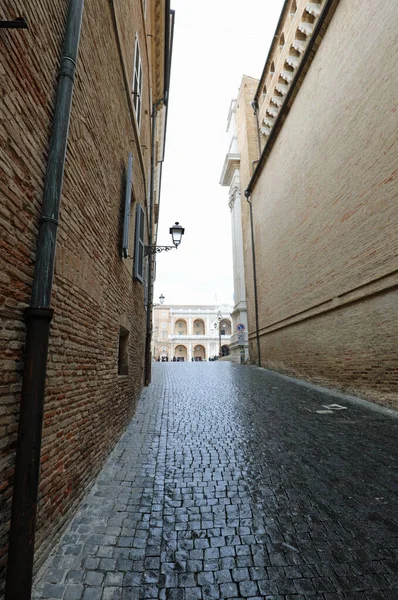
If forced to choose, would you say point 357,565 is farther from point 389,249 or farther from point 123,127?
point 123,127

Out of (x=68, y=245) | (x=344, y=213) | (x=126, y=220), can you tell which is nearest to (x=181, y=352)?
(x=344, y=213)

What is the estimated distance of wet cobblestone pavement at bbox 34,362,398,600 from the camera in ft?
6.53

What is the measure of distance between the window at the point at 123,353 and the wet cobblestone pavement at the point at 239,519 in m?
1.16

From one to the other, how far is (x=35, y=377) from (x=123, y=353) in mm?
3864

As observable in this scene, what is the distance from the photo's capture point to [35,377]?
2.04 m

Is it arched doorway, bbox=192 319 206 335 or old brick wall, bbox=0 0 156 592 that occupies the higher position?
arched doorway, bbox=192 319 206 335

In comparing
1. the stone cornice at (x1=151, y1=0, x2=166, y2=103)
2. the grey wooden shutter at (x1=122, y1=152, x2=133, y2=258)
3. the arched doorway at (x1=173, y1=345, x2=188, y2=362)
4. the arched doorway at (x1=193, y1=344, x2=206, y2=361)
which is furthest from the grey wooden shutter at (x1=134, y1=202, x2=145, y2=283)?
the arched doorway at (x1=193, y1=344, x2=206, y2=361)

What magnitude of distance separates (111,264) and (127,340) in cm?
199

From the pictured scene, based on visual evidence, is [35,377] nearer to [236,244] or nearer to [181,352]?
[236,244]

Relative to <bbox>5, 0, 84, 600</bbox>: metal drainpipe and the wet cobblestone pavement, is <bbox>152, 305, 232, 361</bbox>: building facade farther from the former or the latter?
<bbox>5, 0, 84, 600</bbox>: metal drainpipe

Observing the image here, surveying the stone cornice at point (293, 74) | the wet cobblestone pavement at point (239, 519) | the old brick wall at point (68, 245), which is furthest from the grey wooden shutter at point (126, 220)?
the stone cornice at point (293, 74)

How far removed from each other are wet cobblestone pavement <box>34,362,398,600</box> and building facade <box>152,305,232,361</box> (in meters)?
54.2

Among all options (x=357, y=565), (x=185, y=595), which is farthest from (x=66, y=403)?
(x=357, y=565)

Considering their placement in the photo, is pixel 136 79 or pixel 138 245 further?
pixel 136 79
